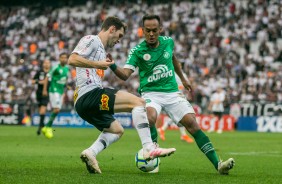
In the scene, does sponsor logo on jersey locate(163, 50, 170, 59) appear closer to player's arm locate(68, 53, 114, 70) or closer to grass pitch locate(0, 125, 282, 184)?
player's arm locate(68, 53, 114, 70)

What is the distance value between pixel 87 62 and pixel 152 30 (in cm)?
148

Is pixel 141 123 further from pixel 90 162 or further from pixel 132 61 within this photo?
pixel 132 61

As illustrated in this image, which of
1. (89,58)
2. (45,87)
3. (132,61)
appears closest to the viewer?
(89,58)

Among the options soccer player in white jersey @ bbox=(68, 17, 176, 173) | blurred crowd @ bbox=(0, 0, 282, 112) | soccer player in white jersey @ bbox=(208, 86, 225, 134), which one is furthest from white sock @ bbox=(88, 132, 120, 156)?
soccer player in white jersey @ bbox=(208, 86, 225, 134)

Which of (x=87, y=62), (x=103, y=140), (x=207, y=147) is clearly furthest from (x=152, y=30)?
(x=207, y=147)

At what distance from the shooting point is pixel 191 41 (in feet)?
133

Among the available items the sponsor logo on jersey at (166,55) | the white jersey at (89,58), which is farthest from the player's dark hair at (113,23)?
the sponsor logo on jersey at (166,55)

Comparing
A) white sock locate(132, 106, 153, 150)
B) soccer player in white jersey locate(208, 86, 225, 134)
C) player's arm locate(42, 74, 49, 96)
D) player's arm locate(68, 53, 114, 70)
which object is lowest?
soccer player in white jersey locate(208, 86, 225, 134)

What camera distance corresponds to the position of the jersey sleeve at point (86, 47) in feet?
32.9

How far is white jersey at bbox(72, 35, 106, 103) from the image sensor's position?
10.1 m

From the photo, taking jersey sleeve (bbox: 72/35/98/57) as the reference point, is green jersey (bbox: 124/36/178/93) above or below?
below

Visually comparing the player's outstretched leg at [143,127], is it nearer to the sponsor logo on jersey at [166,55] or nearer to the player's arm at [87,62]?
the player's arm at [87,62]

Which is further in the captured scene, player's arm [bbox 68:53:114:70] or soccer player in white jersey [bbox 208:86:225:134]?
soccer player in white jersey [bbox 208:86:225:134]

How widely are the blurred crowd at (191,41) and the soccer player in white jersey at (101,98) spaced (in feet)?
63.1
